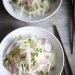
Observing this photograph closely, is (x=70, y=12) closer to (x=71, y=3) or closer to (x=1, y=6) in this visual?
(x=71, y=3)

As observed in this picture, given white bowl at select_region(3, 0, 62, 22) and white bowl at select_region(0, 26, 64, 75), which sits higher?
white bowl at select_region(3, 0, 62, 22)

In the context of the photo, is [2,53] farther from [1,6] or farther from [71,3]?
[71,3]

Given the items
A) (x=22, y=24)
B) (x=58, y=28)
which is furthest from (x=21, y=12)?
(x=58, y=28)

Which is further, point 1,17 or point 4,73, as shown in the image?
point 1,17

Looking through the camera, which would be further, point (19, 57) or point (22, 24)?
point (22, 24)

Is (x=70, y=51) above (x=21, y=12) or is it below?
below

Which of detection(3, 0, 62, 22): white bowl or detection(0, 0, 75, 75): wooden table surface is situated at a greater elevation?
detection(3, 0, 62, 22): white bowl

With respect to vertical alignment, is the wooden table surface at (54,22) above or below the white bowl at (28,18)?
below

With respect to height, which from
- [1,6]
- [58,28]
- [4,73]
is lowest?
[4,73]

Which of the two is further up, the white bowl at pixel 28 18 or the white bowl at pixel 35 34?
the white bowl at pixel 28 18
